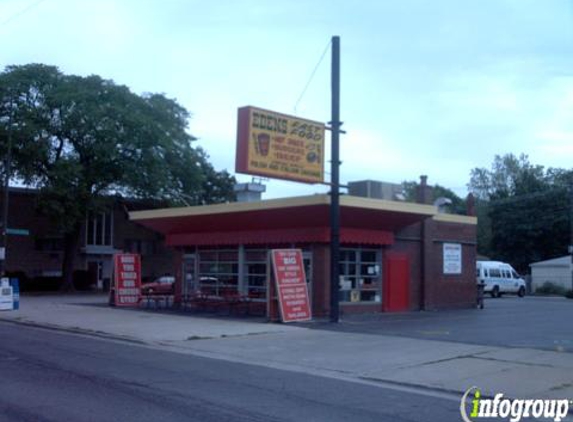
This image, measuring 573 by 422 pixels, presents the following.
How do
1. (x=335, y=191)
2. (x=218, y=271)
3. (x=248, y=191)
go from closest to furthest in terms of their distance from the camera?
(x=335, y=191) < (x=248, y=191) < (x=218, y=271)

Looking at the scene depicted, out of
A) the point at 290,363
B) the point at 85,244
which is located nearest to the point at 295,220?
the point at 290,363

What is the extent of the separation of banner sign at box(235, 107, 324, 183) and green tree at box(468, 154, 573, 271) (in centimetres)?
5289

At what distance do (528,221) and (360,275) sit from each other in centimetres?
4779

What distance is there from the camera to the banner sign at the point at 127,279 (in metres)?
31.6

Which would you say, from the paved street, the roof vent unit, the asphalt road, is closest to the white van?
the roof vent unit

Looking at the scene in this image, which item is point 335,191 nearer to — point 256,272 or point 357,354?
point 256,272

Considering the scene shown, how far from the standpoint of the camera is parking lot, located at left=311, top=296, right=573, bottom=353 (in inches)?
733

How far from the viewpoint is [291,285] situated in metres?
23.8

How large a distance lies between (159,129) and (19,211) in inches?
447

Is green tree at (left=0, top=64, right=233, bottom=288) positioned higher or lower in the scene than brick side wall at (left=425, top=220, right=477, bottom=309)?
higher

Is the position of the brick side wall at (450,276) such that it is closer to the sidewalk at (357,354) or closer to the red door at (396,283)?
the red door at (396,283)
